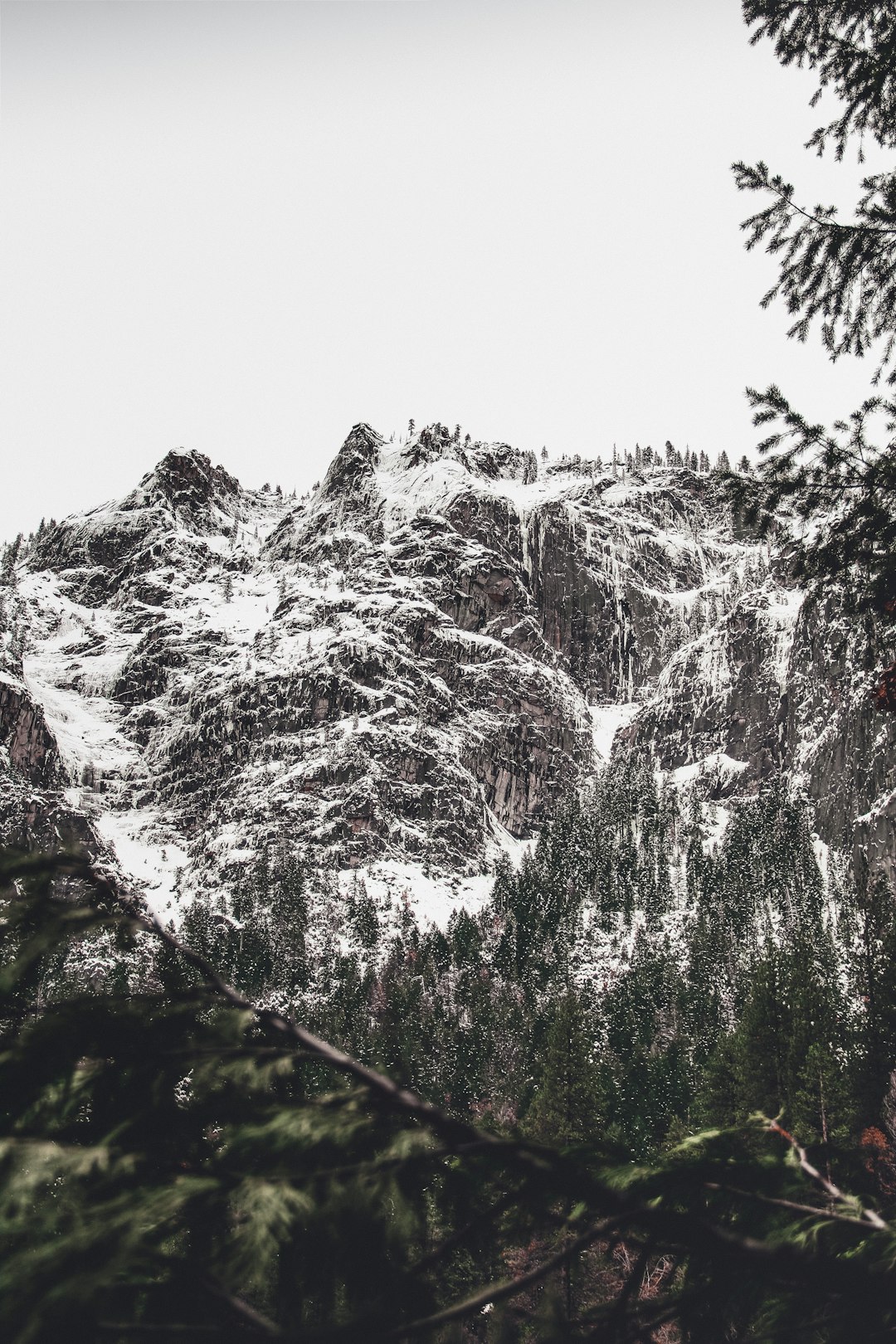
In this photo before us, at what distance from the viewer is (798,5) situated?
24.7ft

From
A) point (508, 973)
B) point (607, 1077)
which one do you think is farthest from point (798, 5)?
point (508, 973)

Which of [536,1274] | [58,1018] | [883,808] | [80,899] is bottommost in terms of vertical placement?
[536,1274]

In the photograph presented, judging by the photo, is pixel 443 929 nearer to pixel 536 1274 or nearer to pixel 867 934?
pixel 867 934

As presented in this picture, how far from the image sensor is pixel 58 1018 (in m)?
2.65

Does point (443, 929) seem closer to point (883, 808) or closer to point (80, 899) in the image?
point (883, 808)

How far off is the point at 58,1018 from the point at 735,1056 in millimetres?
42494

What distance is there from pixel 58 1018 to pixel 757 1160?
2.33 metres

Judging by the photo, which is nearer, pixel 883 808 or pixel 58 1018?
pixel 58 1018

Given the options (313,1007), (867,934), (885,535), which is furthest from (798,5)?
(313,1007)

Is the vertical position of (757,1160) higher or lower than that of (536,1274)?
higher

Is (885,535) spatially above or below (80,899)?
above

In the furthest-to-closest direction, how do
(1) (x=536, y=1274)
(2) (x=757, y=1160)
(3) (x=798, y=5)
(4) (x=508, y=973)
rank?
(4) (x=508, y=973), (3) (x=798, y=5), (2) (x=757, y=1160), (1) (x=536, y=1274)

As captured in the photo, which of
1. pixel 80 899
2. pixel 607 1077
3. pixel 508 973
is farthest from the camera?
pixel 508 973

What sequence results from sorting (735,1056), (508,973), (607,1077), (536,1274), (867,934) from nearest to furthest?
(536,1274) < (735,1056) < (867,934) < (607,1077) < (508,973)
